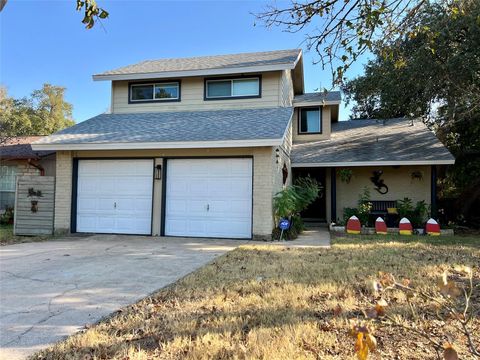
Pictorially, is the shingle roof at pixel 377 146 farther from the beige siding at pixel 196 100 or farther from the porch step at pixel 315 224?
the beige siding at pixel 196 100

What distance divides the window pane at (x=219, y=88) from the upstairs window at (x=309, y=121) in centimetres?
473

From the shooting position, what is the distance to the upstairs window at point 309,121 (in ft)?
55.3

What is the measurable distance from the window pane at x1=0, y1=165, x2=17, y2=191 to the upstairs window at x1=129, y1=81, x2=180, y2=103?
6.31 m

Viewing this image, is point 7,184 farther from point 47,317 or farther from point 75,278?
point 47,317

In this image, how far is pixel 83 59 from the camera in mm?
19156

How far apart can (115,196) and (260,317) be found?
8.66 meters

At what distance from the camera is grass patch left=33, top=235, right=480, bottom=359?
3.14 meters

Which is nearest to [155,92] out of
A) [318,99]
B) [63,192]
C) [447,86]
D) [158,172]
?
[158,172]

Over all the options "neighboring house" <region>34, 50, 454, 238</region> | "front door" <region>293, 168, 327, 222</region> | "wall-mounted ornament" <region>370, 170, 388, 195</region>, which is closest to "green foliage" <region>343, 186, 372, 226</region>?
"neighboring house" <region>34, 50, 454, 238</region>

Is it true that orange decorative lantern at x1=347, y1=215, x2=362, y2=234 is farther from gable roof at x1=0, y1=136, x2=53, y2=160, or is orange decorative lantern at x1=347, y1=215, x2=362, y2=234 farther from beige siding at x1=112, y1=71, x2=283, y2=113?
gable roof at x1=0, y1=136, x2=53, y2=160

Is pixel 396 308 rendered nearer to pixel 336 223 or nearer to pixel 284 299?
pixel 284 299

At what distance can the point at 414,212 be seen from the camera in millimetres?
12945

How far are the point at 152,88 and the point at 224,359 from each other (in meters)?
12.6

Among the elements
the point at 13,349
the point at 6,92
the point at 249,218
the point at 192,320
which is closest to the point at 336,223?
the point at 249,218
